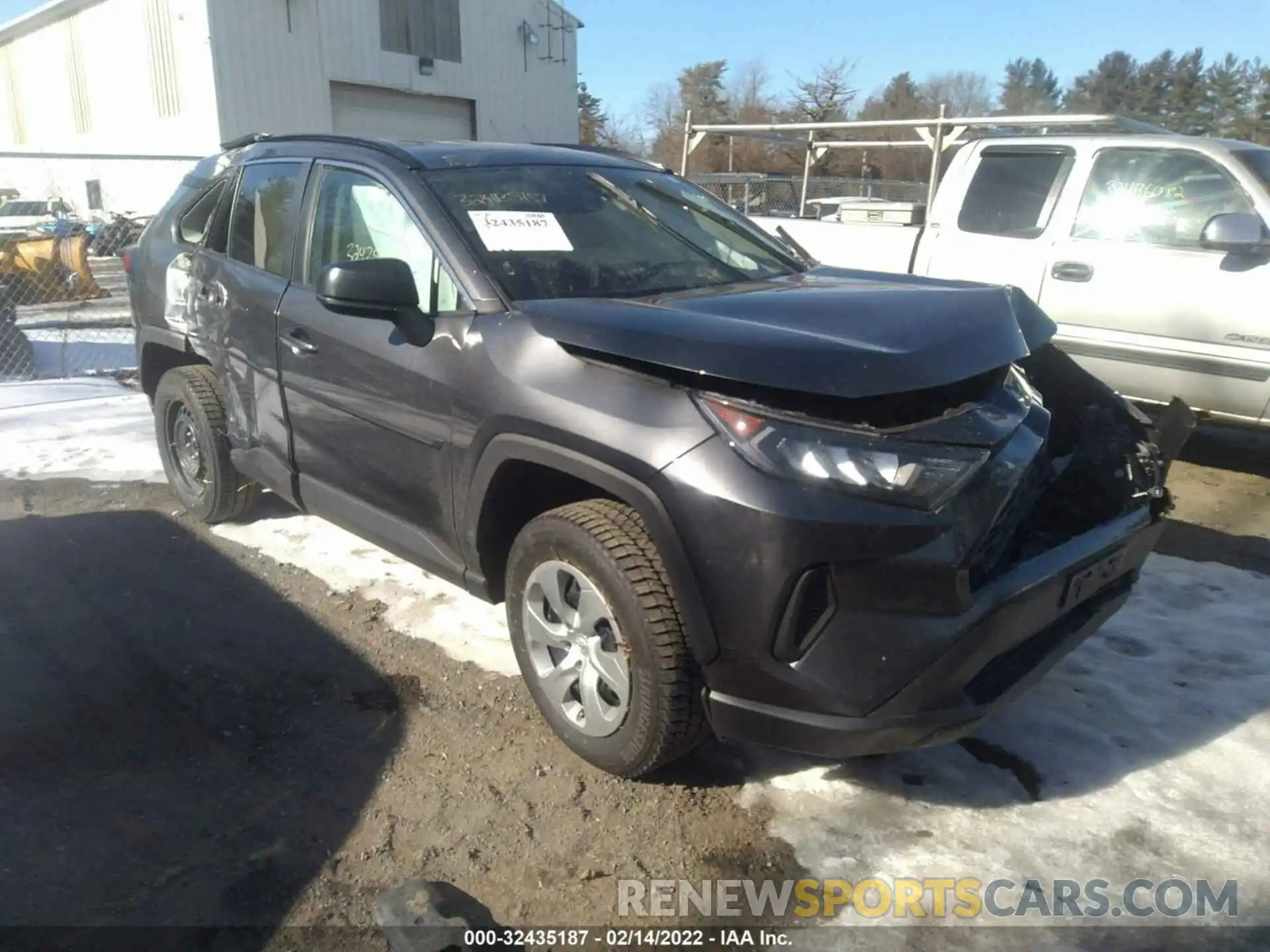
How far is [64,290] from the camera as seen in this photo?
11.9 metres

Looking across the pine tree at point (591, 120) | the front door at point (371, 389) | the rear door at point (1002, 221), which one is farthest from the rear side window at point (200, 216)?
the pine tree at point (591, 120)

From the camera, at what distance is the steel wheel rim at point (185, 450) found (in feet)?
15.8

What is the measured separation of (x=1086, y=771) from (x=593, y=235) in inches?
92.3

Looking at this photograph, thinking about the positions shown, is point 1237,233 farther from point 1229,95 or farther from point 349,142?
point 1229,95

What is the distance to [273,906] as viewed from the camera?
242 centimetres

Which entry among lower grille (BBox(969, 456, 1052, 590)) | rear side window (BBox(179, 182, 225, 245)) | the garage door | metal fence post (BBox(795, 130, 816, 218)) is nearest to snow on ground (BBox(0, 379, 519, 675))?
rear side window (BBox(179, 182, 225, 245))

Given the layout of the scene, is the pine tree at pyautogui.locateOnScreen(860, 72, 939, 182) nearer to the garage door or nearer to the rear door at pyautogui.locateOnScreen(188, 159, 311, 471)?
the garage door

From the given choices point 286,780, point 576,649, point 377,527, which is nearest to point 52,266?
point 377,527

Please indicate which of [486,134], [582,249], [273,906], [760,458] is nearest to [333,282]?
[582,249]

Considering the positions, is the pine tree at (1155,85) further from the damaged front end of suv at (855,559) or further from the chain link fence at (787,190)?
the damaged front end of suv at (855,559)

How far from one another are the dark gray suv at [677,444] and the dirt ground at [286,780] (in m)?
0.26

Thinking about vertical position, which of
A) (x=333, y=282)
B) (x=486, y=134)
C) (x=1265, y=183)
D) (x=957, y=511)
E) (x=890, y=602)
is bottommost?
(x=890, y=602)

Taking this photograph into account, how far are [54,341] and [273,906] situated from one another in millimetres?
9861

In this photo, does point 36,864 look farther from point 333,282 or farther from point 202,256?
point 202,256
